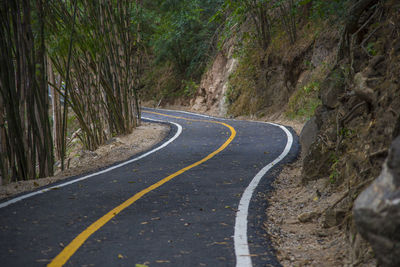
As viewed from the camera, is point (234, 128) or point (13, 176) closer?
point (13, 176)

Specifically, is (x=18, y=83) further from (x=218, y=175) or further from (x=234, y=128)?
(x=234, y=128)

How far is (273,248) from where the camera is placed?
5.19m

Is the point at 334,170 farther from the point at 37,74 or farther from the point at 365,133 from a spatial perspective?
the point at 37,74

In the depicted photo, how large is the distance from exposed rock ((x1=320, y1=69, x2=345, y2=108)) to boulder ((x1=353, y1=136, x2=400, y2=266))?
4691mm

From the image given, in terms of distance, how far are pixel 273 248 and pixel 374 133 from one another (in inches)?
70.2

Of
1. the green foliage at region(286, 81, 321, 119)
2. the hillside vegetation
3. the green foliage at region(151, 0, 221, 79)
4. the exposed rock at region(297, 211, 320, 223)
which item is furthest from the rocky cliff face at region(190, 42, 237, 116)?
the exposed rock at region(297, 211, 320, 223)

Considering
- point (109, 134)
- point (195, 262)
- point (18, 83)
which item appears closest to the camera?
point (195, 262)

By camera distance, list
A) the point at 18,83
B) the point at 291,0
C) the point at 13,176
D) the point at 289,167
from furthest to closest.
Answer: the point at 291,0
the point at 289,167
the point at 13,176
the point at 18,83

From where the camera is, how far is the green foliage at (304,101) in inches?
738

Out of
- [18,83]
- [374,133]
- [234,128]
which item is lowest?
[234,128]

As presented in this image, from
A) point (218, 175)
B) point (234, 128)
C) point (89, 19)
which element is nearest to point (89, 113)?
point (89, 19)

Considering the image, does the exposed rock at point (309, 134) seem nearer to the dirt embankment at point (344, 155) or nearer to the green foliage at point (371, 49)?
the dirt embankment at point (344, 155)

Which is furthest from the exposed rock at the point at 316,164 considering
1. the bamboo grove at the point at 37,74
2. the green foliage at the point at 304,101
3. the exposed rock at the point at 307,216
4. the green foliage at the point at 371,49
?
the green foliage at the point at 304,101

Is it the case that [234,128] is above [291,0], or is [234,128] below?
below
